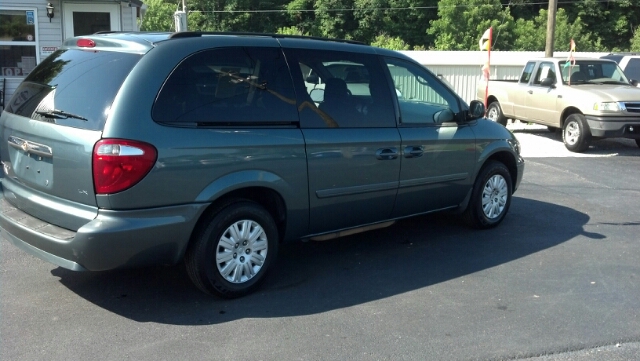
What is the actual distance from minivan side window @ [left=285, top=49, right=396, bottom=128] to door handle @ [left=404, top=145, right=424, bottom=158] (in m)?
0.26

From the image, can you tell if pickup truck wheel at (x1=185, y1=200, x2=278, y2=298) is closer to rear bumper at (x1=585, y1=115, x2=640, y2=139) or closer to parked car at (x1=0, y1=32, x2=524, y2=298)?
parked car at (x1=0, y1=32, x2=524, y2=298)

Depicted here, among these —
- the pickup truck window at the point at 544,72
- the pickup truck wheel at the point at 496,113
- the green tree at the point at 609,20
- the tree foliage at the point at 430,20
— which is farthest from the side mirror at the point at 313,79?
the green tree at the point at 609,20

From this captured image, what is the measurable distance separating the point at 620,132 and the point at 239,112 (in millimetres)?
9509

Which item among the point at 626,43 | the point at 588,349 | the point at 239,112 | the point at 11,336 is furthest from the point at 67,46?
the point at 626,43

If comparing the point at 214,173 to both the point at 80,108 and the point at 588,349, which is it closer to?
the point at 80,108

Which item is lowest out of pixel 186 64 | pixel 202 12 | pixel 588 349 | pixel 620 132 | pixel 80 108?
pixel 588 349

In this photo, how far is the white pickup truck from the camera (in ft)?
40.0

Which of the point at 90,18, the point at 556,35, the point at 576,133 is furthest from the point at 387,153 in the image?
the point at 556,35

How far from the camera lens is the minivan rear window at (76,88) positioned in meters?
4.38

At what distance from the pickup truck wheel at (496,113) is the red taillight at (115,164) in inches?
486

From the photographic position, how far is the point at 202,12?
6131 cm

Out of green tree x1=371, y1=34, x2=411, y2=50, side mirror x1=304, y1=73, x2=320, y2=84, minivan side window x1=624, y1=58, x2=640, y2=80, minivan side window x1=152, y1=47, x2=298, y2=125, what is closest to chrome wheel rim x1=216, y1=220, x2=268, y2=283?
minivan side window x1=152, y1=47, x2=298, y2=125

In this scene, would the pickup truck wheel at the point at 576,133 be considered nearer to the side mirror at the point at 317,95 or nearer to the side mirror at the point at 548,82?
the side mirror at the point at 548,82

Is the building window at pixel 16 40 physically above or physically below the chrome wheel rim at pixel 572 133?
above
